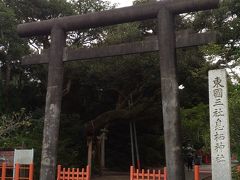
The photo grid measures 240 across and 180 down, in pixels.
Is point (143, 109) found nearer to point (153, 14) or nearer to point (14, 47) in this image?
point (14, 47)

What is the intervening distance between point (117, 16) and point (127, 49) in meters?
1.01

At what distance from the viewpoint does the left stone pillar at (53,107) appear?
1051 centimetres

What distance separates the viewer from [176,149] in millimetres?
9352

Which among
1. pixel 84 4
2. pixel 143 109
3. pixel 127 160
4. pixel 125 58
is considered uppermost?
pixel 84 4

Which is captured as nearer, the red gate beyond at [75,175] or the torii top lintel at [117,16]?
the torii top lintel at [117,16]

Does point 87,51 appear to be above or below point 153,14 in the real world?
below

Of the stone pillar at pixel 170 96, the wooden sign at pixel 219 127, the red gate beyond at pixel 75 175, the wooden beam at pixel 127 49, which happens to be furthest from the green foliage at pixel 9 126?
the wooden sign at pixel 219 127

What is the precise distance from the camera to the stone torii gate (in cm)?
947

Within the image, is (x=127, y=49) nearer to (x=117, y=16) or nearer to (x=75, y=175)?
(x=117, y=16)

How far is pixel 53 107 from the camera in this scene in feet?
35.6

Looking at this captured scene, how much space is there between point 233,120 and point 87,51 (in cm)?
467

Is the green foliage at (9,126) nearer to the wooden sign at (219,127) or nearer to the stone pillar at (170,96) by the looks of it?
the stone pillar at (170,96)

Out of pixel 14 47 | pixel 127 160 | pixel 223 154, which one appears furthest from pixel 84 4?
pixel 223 154

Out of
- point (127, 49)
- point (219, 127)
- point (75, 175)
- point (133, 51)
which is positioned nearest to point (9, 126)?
point (75, 175)
